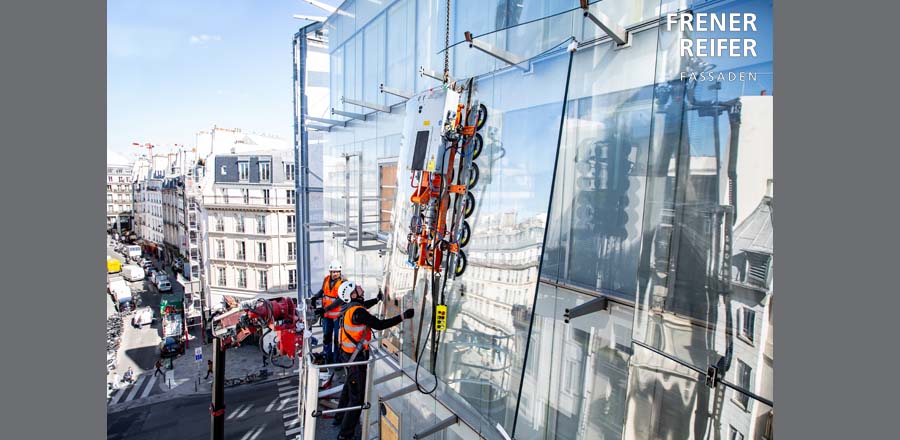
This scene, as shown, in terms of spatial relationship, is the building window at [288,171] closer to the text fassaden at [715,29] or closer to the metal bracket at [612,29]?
the metal bracket at [612,29]

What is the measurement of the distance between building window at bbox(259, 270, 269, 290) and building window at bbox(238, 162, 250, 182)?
21.6 ft

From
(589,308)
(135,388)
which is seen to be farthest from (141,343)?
(589,308)

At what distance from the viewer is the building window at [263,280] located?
98.5ft

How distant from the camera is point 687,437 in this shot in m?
3.27

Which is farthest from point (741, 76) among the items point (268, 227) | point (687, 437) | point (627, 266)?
point (268, 227)

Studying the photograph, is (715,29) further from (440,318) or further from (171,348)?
(171,348)

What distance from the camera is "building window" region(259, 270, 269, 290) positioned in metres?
30.0

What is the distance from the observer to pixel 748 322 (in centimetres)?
288

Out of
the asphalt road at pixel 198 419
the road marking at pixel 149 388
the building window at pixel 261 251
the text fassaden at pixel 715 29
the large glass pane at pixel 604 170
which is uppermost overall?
the text fassaden at pixel 715 29

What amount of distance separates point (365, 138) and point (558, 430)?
25.6 feet

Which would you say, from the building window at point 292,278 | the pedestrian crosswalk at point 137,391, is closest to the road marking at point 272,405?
the pedestrian crosswalk at point 137,391

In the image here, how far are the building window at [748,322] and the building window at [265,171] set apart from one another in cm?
3066

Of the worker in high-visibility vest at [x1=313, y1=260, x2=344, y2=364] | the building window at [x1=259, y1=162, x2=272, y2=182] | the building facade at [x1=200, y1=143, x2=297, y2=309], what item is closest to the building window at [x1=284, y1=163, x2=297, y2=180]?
the building facade at [x1=200, y1=143, x2=297, y2=309]

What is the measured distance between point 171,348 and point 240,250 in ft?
28.5
